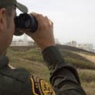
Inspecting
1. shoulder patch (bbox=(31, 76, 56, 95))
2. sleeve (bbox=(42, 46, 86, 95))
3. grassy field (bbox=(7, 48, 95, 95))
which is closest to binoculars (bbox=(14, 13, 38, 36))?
sleeve (bbox=(42, 46, 86, 95))

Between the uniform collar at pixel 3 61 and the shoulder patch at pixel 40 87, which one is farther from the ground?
the uniform collar at pixel 3 61

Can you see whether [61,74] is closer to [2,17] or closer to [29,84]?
[29,84]

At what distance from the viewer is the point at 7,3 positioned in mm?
2523

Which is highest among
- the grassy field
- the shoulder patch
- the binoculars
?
the binoculars

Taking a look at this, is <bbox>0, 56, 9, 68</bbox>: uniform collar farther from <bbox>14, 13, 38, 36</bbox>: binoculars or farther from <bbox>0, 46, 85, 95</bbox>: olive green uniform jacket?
<bbox>14, 13, 38, 36</bbox>: binoculars

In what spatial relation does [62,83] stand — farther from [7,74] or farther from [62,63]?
[7,74]

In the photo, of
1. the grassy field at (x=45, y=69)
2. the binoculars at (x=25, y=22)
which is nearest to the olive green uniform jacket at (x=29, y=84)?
the binoculars at (x=25, y=22)

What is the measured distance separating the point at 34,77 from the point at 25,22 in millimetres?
509

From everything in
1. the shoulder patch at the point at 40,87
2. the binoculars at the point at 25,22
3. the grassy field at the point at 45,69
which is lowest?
the grassy field at the point at 45,69

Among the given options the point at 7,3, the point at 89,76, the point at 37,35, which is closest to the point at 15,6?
the point at 7,3

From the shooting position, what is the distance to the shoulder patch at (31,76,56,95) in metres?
2.36

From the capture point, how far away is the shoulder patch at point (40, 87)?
2355mm

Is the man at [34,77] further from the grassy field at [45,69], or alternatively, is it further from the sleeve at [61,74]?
the grassy field at [45,69]

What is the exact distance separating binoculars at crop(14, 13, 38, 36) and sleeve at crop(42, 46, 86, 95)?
18 cm
